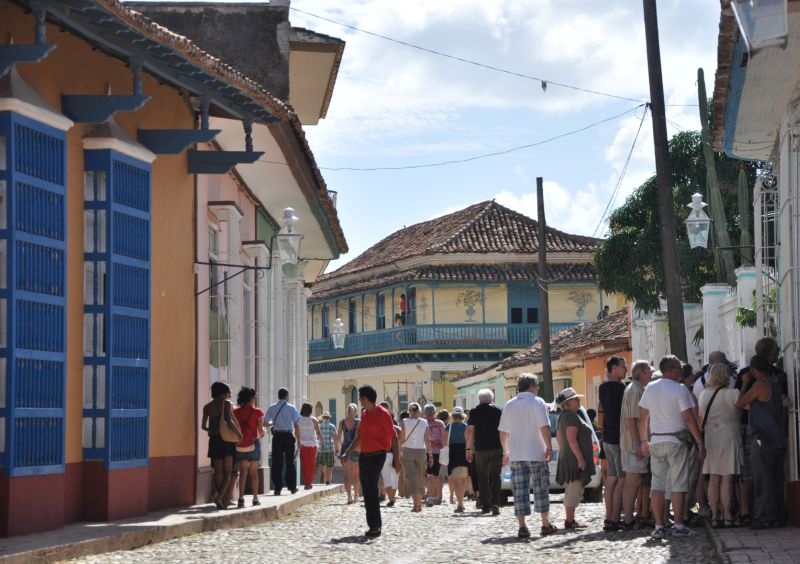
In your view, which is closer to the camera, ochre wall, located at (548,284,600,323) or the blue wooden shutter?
ochre wall, located at (548,284,600,323)

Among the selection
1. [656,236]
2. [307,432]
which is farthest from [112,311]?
[656,236]

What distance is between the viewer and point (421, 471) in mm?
21766

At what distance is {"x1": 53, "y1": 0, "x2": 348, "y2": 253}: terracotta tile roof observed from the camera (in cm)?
1352

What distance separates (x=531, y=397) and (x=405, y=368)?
45.6 meters

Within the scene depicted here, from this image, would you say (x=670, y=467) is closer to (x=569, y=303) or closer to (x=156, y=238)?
(x=156, y=238)

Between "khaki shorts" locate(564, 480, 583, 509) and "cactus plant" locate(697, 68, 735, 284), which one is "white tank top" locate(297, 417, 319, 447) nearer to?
"cactus plant" locate(697, 68, 735, 284)

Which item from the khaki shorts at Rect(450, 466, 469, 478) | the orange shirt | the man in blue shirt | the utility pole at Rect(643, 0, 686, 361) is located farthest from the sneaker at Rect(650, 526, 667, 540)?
the man in blue shirt

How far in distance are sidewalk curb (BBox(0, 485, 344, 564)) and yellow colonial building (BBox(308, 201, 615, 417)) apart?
39641mm

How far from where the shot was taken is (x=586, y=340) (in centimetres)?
4378

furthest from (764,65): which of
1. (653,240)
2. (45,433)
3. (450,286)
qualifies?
(450,286)

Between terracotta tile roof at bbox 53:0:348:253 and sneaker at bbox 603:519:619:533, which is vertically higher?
terracotta tile roof at bbox 53:0:348:253

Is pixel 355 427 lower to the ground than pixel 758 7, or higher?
lower

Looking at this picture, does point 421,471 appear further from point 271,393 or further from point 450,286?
point 450,286

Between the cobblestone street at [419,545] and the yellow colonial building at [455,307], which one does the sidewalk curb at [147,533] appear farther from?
the yellow colonial building at [455,307]
